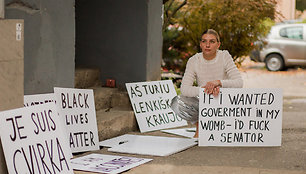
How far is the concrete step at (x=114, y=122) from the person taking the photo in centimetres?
673

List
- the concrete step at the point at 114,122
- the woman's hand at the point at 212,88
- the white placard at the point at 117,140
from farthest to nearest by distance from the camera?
1. the concrete step at the point at 114,122
2. the white placard at the point at 117,140
3. the woman's hand at the point at 212,88

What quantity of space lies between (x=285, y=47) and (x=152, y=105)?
10.8 m

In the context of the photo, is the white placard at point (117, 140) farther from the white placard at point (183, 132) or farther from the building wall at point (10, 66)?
the building wall at point (10, 66)

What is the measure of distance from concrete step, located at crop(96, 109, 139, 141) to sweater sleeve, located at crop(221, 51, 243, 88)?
1423mm

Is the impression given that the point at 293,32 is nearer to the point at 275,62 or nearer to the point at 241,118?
the point at 275,62

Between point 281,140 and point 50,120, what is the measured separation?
334 centimetres

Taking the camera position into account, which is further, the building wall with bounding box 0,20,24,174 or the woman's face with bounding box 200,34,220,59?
the woman's face with bounding box 200,34,220,59

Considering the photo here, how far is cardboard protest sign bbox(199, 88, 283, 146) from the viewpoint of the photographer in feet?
20.8

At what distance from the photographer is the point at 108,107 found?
25.5ft

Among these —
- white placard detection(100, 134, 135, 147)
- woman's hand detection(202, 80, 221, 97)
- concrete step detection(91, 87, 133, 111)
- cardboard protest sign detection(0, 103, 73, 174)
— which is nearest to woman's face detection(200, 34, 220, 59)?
woman's hand detection(202, 80, 221, 97)

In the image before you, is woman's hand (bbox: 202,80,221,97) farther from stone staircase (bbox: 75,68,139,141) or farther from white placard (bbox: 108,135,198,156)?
stone staircase (bbox: 75,68,139,141)

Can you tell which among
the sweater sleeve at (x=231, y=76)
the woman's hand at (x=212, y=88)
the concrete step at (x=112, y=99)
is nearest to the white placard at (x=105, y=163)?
the woman's hand at (x=212, y=88)

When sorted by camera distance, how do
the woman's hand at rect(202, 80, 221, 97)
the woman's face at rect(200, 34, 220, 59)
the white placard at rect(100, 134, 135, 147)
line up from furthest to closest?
the woman's face at rect(200, 34, 220, 59) → the white placard at rect(100, 134, 135, 147) → the woman's hand at rect(202, 80, 221, 97)

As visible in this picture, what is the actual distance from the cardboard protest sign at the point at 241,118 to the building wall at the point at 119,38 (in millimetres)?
1999
